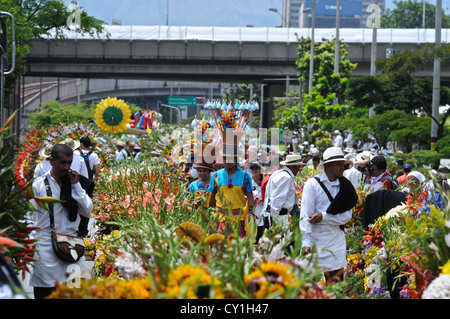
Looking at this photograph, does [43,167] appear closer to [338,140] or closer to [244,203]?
[244,203]

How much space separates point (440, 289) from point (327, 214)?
149 inches

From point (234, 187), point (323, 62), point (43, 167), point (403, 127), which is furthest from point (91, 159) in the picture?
point (323, 62)

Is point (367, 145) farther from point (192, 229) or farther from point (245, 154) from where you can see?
point (192, 229)

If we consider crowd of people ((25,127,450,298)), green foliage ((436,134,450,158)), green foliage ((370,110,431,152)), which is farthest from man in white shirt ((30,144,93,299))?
green foliage ((370,110,431,152))

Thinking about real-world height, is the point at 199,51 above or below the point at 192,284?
above

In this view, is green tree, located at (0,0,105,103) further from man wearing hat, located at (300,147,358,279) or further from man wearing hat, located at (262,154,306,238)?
man wearing hat, located at (300,147,358,279)

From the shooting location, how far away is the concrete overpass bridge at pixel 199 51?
5325 cm

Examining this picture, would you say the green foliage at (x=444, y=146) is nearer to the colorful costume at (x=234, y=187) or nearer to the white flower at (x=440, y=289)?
the colorful costume at (x=234, y=187)

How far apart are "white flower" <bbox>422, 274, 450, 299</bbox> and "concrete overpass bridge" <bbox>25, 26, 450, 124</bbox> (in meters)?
49.9

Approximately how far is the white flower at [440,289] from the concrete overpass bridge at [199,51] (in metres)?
49.9

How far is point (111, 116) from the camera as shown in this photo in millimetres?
25000
